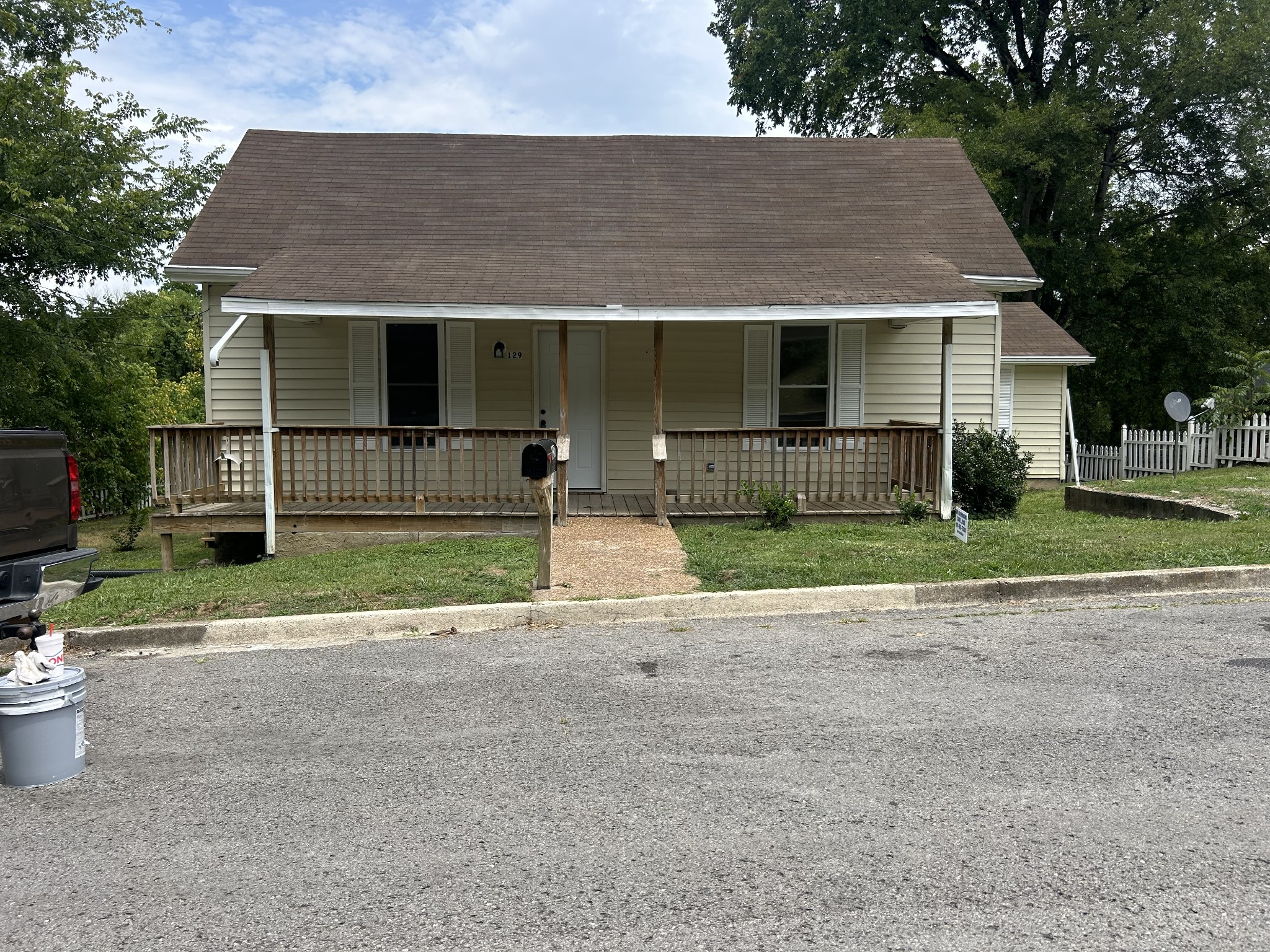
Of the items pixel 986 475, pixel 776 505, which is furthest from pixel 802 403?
pixel 776 505

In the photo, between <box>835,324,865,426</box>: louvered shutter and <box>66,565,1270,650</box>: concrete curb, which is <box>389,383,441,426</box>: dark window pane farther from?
<box>66,565,1270,650</box>: concrete curb

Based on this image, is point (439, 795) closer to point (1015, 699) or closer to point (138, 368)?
point (1015, 699)

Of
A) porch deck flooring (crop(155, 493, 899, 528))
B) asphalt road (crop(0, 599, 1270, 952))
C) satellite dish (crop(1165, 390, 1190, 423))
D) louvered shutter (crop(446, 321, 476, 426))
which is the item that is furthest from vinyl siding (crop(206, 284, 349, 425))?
satellite dish (crop(1165, 390, 1190, 423))

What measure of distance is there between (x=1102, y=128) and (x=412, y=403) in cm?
2317

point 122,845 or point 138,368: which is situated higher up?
point 138,368

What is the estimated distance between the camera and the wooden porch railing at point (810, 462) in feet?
38.4

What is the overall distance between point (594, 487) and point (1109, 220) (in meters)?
23.1

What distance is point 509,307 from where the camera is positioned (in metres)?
10.6

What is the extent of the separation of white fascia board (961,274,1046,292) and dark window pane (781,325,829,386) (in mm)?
2049

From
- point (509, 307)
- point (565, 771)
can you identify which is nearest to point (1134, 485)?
point (509, 307)

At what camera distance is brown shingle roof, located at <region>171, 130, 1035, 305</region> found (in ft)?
37.1

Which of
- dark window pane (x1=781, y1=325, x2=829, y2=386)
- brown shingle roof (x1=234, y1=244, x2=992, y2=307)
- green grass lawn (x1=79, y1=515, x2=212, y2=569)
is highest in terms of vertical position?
brown shingle roof (x1=234, y1=244, x2=992, y2=307)

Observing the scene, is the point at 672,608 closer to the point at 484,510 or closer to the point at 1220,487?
the point at 484,510

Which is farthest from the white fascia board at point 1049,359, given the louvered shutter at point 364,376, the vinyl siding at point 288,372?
the vinyl siding at point 288,372
